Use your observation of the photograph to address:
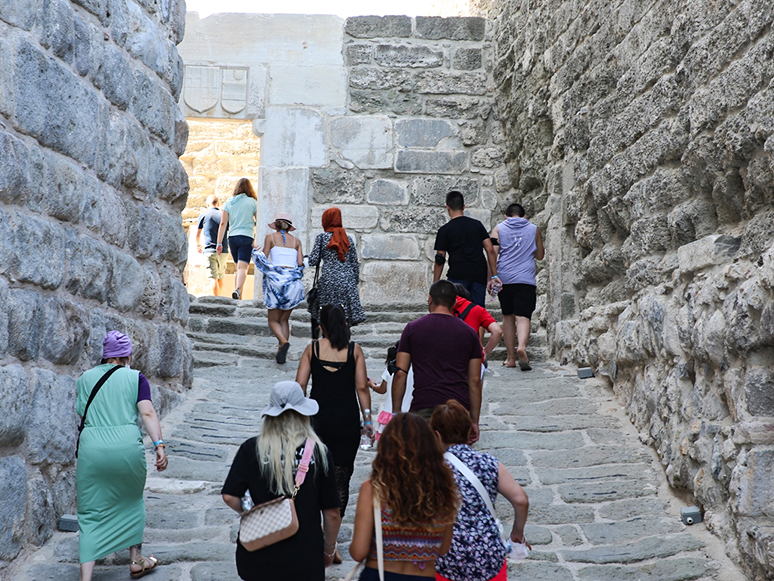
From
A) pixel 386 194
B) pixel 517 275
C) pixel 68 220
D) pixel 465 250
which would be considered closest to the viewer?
pixel 68 220

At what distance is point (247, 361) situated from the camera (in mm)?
7039

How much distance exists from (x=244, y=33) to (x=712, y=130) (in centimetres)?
715

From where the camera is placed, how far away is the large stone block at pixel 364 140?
9.81 meters

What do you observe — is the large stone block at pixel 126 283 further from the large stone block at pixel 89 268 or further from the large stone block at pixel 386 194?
the large stone block at pixel 386 194

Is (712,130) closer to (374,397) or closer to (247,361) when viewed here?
(374,397)

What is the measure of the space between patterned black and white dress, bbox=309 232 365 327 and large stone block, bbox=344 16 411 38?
449 cm

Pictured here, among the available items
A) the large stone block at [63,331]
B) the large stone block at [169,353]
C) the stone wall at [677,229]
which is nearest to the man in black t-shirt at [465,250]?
the stone wall at [677,229]

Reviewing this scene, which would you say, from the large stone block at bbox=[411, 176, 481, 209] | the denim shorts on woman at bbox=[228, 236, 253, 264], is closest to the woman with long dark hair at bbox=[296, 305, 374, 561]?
the denim shorts on woman at bbox=[228, 236, 253, 264]

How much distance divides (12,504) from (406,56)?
7.82m

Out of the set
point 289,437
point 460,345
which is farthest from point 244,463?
point 460,345

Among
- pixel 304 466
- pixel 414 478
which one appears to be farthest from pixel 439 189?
pixel 414 478

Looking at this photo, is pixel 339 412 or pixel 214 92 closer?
pixel 339 412

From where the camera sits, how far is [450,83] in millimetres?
10031

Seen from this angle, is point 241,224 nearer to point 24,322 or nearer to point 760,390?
point 24,322
